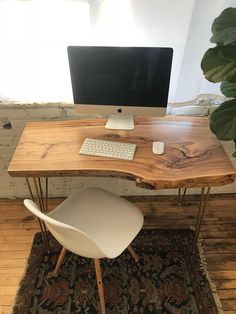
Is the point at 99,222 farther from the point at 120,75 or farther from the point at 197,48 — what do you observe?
the point at 197,48

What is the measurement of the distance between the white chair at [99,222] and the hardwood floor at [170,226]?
306 millimetres

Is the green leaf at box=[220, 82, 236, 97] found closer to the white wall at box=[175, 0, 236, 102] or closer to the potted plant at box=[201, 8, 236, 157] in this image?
the potted plant at box=[201, 8, 236, 157]

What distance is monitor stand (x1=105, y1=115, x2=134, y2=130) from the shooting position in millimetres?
1454

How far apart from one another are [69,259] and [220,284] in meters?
0.85

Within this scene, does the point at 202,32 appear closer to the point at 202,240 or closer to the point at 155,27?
the point at 155,27

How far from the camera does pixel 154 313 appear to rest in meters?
1.37

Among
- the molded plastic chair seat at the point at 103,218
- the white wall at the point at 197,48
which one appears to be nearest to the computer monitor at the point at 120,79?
the white wall at the point at 197,48

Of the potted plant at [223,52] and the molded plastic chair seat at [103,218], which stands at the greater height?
the potted plant at [223,52]

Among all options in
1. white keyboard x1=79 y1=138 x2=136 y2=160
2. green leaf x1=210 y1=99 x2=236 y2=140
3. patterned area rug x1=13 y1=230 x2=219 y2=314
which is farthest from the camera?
patterned area rug x1=13 y1=230 x2=219 y2=314

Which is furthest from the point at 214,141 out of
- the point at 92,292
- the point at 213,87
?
the point at 92,292

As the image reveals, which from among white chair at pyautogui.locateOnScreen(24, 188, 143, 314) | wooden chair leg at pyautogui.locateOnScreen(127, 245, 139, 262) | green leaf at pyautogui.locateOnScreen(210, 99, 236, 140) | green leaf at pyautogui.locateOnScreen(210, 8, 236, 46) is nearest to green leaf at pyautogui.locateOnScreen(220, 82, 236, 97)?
green leaf at pyautogui.locateOnScreen(210, 99, 236, 140)

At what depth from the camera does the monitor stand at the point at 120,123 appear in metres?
1.45

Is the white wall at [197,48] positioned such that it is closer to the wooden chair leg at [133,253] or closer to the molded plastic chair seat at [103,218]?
the molded plastic chair seat at [103,218]

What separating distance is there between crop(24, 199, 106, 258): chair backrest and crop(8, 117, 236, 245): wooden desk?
27 cm
